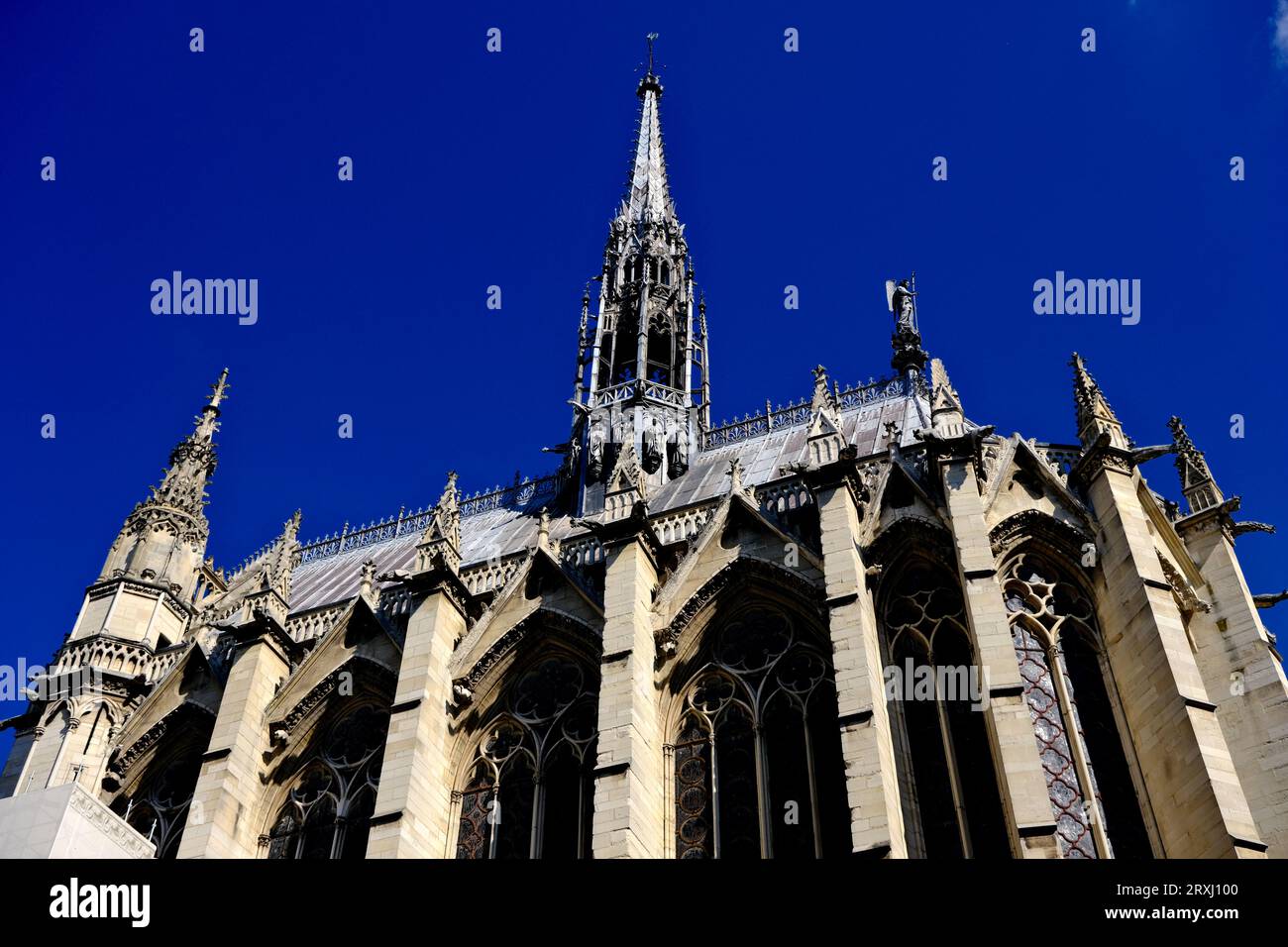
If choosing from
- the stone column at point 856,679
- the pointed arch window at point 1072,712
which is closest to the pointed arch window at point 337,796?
the stone column at point 856,679

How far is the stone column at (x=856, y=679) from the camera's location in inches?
714

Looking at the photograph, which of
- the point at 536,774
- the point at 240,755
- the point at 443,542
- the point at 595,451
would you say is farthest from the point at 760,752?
the point at 595,451

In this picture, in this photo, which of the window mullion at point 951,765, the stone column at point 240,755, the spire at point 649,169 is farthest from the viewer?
the spire at point 649,169

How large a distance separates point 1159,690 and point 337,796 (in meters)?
15.3

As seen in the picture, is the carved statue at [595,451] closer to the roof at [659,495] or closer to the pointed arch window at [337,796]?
the roof at [659,495]

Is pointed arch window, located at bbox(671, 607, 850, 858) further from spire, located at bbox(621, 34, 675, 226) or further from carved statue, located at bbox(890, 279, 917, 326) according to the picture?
spire, located at bbox(621, 34, 675, 226)

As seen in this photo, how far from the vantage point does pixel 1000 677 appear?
1905 centimetres

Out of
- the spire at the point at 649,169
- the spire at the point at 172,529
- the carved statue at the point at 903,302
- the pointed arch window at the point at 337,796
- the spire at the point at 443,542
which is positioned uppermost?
the spire at the point at 649,169

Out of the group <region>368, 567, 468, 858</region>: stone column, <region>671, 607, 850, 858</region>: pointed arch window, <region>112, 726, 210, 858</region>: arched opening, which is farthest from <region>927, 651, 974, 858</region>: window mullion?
<region>112, 726, 210, 858</region>: arched opening

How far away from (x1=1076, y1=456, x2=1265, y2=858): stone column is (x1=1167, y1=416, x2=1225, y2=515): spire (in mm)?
3731

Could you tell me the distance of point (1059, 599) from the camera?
2183 centimetres

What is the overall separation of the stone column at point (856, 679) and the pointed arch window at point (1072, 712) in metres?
2.39

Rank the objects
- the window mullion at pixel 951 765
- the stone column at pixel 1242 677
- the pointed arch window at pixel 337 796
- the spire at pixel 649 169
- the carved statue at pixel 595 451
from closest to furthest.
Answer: the window mullion at pixel 951 765
the stone column at pixel 1242 677
the pointed arch window at pixel 337 796
the carved statue at pixel 595 451
the spire at pixel 649 169
